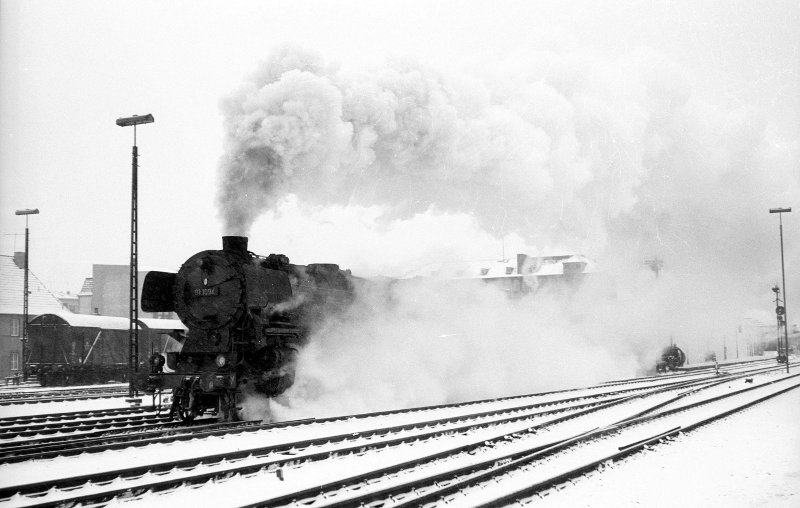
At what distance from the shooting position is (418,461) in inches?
315

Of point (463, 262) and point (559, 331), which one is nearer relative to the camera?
point (463, 262)

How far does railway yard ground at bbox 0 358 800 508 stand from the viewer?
6641mm

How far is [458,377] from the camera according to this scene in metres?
18.3

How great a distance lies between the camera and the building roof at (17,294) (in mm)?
35969

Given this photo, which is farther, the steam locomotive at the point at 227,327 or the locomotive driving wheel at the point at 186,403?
Answer: the locomotive driving wheel at the point at 186,403

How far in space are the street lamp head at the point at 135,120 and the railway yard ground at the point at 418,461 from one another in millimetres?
8188

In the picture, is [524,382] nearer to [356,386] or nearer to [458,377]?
[458,377]

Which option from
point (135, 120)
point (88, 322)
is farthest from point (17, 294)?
point (135, 120)

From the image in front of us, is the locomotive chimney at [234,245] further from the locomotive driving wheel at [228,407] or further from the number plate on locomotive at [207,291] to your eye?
the locomotive driving wheel at [228,407]

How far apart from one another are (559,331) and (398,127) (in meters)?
10.1

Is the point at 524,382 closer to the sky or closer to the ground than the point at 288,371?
closer to the ground

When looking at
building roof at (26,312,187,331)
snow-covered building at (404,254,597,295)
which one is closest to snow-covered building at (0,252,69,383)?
building roof at (26,312,187,331)

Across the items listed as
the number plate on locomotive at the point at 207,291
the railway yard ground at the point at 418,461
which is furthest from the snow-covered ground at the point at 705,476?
the number plate on locomotive at the point at 207,291

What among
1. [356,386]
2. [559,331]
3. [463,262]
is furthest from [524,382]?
[356,386]
